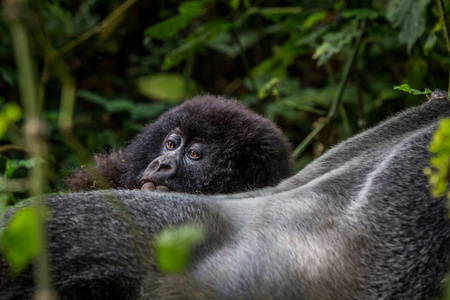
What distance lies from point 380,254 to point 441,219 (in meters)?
0.19

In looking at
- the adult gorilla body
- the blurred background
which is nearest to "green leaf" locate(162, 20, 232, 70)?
the blurred background

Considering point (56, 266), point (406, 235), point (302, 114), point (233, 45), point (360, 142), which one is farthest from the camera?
point (233, 45)

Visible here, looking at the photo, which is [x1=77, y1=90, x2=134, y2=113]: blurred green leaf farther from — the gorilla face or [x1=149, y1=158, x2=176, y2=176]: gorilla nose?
[x1=149, y1=158, x2=176, y2=176]: gorilla nose

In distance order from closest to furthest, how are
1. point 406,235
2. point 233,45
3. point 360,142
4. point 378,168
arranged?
point 406,235
point 378,168
point 360,142
point 233,45

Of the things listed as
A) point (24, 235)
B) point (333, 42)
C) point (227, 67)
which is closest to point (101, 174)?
point (333, 42)

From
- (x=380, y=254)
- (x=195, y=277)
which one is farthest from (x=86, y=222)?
(x=380, y=254)

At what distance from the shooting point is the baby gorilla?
9.80 ft

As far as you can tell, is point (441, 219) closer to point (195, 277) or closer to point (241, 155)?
point (195, 277)

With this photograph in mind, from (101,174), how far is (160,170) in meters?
0.31

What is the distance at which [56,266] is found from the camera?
1667mm

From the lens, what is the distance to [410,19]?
344 cm

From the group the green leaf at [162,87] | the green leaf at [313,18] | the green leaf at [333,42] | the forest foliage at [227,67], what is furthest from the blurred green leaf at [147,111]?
the green leaf at [333,42]

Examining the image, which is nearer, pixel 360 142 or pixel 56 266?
pixel 56 266

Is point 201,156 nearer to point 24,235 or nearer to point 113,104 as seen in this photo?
point 24,235
